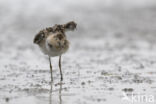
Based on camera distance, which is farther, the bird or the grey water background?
the bird

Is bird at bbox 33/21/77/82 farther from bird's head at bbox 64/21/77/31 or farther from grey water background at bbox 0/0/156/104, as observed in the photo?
grey water background at bbox 0/0/156/104

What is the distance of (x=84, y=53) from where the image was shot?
13297mm

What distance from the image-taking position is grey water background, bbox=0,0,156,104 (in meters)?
7.47

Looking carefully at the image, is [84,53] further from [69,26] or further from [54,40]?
[54,40]

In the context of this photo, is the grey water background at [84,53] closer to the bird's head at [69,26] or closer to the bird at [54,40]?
the bird at [54,40]

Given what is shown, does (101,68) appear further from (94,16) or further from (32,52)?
(94,16)

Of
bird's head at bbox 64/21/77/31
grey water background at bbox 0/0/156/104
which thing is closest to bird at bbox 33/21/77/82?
bird's head at bbox 64/21/77/31

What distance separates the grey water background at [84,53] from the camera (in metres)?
7.47

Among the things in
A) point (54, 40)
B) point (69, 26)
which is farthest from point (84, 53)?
point (54, 40)

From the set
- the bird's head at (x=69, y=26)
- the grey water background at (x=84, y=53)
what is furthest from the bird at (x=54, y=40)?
the grey water background at (x=84, y=53)

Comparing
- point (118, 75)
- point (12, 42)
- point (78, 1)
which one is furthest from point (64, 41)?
point (78, 1)

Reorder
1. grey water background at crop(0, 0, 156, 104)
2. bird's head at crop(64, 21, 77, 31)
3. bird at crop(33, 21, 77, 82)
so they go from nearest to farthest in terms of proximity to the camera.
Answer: grey water background at crop(0, 0, 156, 104)
bird at crop(33, 21, 77, 82)
bird's head at crop(64, 21, 77, 31)

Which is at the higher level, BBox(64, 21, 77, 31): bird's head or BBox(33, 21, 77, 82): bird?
BBox(64, 21, 77, 31): bird's head

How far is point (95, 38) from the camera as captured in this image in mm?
15836
